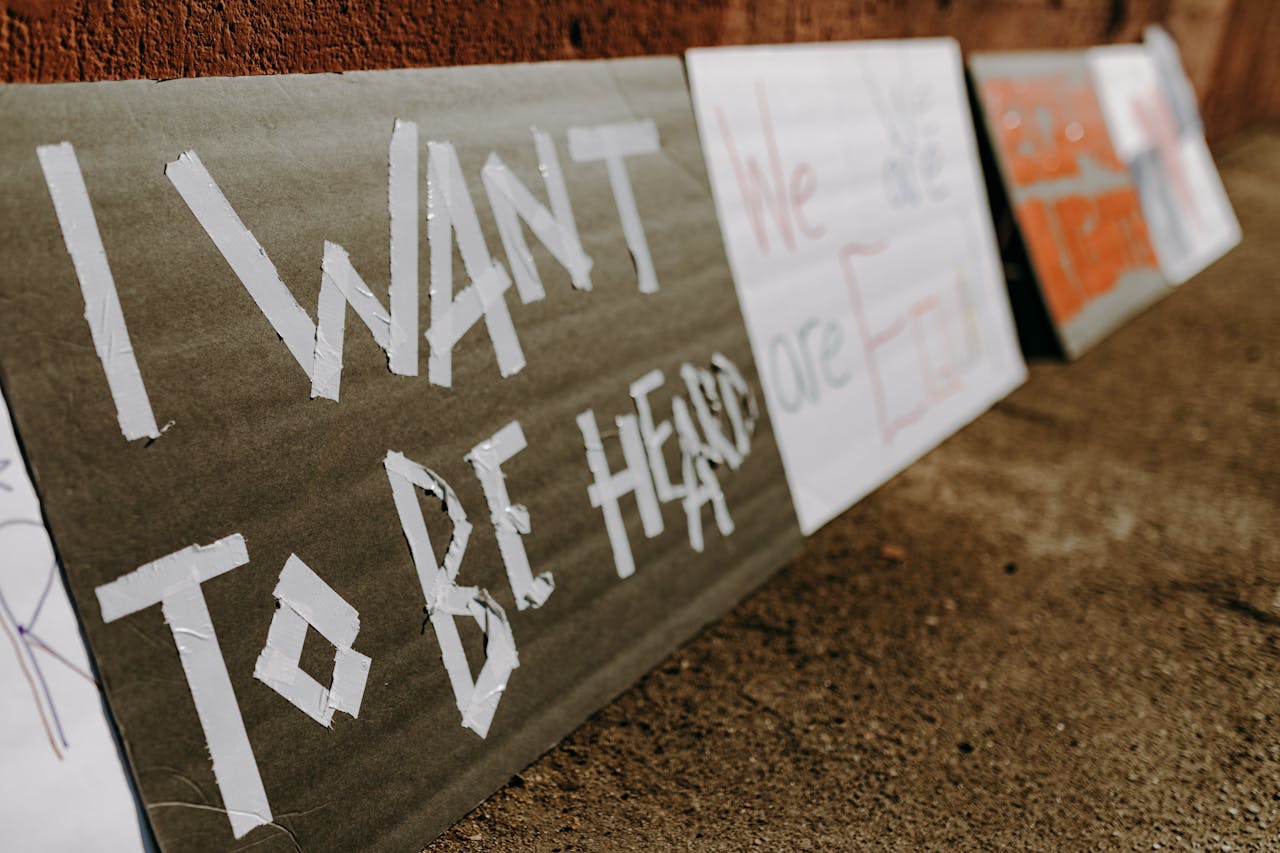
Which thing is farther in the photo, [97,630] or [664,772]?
[664,772]

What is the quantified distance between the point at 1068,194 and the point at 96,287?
3.54m

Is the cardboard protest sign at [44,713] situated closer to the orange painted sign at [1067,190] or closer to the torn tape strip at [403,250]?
the torn tape strip at [403,250]

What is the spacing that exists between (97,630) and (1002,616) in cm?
172

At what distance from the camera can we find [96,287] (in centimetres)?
114

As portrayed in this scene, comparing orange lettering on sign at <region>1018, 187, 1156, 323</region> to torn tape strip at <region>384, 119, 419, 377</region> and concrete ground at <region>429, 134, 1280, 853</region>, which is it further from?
torn tape strip at <region>384, 119, 419, 377</region>

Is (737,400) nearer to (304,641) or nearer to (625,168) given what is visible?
(625,168)

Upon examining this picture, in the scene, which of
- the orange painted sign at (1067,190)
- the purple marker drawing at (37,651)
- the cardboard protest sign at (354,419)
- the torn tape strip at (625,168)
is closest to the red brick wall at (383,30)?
the cardboard protest sign at (354,419)

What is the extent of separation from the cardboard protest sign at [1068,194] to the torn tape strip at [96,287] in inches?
117

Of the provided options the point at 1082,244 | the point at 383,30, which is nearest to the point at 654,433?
the point at 383,30

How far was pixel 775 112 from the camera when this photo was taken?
7.65ft

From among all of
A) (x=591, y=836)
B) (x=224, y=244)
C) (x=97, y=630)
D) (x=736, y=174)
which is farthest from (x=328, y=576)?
(x=736, y=174)

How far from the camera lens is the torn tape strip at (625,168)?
Answer: 1.83 m

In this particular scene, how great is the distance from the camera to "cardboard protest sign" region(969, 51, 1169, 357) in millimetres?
3369

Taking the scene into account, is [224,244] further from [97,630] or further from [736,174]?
[736,174]
